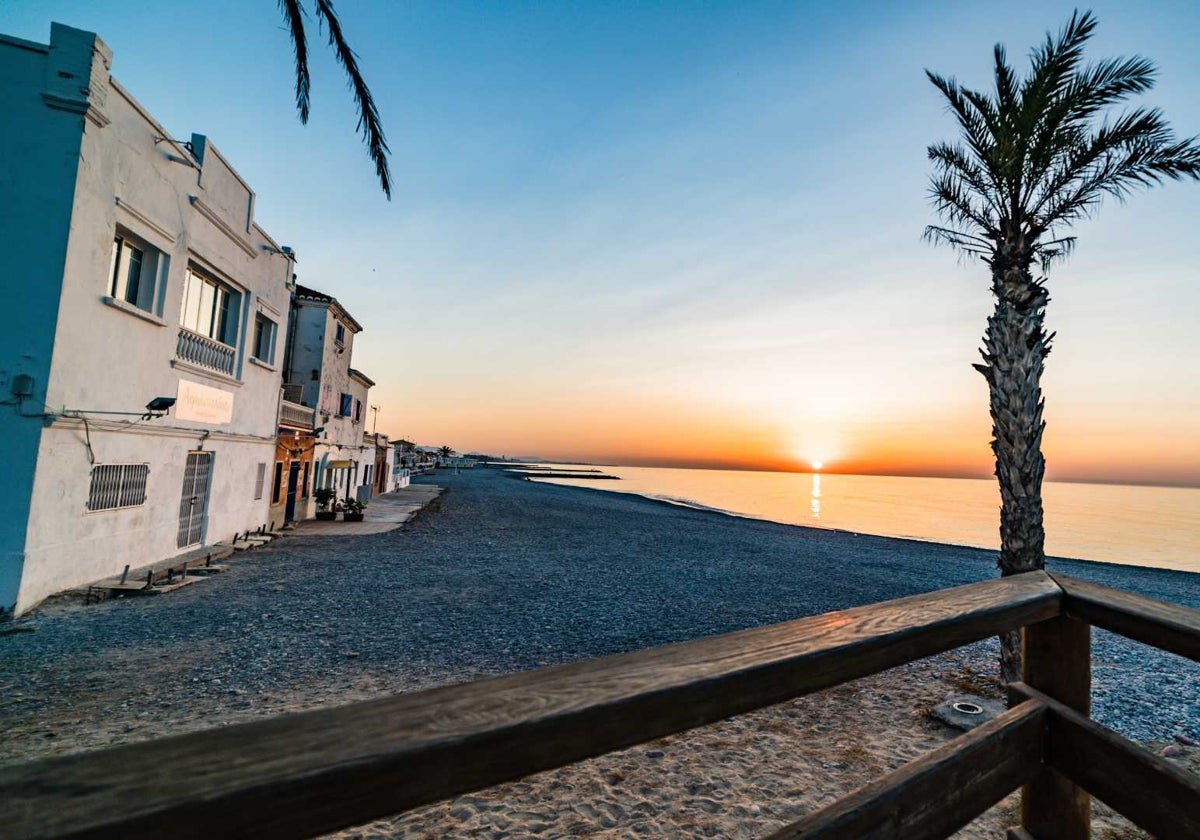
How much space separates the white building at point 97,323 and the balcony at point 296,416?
461 centimetres

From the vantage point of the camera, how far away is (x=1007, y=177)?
7.40 meters

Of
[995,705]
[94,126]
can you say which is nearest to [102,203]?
[94,126]

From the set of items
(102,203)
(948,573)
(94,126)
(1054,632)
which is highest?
(94,126)

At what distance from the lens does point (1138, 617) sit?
1840 mm

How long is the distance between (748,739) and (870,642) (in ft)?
16.8

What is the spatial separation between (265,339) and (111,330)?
7191mm

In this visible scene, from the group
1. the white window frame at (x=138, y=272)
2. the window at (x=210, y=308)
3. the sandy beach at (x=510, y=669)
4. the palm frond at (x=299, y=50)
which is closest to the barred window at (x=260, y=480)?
the sandy beach at (x=510, y=669)

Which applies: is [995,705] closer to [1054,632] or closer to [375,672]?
[1054,632]

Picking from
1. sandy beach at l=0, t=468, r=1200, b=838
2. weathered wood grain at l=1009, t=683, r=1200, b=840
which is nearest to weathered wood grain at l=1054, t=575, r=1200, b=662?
weathered wood grain at l=1009, t=683, r=1200, b=840

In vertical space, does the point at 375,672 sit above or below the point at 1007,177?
below

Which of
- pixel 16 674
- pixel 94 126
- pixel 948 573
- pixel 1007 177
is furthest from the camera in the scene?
pixel 948 573

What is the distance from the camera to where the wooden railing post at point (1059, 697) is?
6.32 ft

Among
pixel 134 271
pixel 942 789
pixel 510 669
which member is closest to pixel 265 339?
pixel 134 271

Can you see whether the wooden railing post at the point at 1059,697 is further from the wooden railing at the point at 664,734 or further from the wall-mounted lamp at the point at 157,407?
the wall-mounted lamp at the point at 157,407
